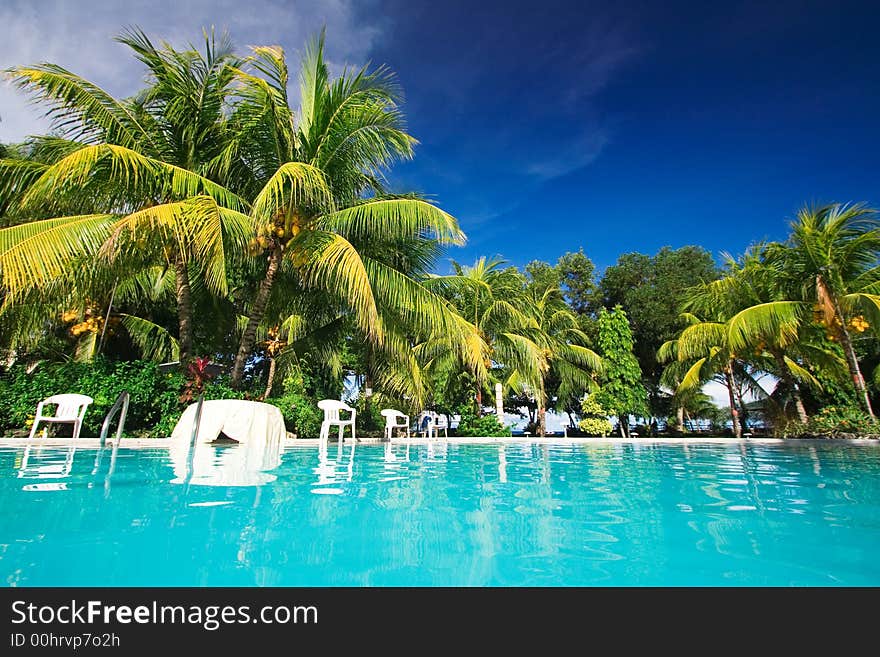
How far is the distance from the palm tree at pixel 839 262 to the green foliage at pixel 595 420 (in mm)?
9402

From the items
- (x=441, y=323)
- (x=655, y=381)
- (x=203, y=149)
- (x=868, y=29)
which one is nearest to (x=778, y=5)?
(x=868, y=29)

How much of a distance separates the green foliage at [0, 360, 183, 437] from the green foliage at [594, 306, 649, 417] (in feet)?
57.6

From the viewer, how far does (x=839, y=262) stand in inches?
478

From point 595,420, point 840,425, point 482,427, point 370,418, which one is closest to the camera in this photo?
point 840,425

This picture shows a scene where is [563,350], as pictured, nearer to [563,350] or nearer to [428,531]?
[563,350]

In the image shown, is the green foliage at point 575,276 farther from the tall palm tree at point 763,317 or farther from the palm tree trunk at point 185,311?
the palm tree trunk at point 185,311

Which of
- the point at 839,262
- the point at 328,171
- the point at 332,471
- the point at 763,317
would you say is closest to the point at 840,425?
the point at 763,317

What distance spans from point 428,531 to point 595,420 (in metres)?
19.7

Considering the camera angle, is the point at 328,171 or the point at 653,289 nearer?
the point at 328,171

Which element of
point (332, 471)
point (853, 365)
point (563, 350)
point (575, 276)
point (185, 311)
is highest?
point (575, 276)

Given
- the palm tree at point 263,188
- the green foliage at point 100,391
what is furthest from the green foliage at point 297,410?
the palm tree at point 263,188
